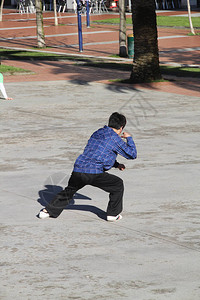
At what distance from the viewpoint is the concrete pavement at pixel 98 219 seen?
5.90 meters

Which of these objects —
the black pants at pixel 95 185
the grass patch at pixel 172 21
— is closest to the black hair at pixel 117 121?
the black pants at pixel 95 185

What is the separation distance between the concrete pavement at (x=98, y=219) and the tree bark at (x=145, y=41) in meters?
5.70

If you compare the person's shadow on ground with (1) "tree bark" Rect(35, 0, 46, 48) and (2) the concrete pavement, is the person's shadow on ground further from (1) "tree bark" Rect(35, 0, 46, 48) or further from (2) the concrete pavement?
(1) "tree bark" Rect(35, 0, 46, 48)

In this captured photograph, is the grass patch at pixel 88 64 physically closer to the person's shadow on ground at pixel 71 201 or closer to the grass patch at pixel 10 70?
the grass patch at pixel 10 70

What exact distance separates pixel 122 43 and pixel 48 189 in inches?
804

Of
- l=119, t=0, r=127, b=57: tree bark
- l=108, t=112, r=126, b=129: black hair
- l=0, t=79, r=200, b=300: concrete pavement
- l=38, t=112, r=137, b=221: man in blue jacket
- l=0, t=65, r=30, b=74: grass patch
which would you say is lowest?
l=0, t=79, r=200, b=300: concrete pavement

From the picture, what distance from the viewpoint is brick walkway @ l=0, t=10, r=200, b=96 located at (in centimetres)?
2257

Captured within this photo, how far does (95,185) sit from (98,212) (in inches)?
Answer: 27.2

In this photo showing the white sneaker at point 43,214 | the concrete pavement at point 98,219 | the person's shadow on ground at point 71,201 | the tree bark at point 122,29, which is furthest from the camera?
the tree bark at point 122,29

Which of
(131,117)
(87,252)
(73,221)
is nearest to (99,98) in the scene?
(131,117)

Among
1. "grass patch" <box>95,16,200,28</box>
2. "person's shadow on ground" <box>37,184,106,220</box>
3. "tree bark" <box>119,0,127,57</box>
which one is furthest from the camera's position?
"grass patch" <box>95,16,200,28</box>

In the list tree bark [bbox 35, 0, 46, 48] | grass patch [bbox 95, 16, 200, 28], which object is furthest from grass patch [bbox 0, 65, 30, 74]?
grass patch [bbox 95, 16, 200, 28]

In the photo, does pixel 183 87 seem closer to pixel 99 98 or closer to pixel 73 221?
pixel 99 98

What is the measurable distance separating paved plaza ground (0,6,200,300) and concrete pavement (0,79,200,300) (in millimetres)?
11
